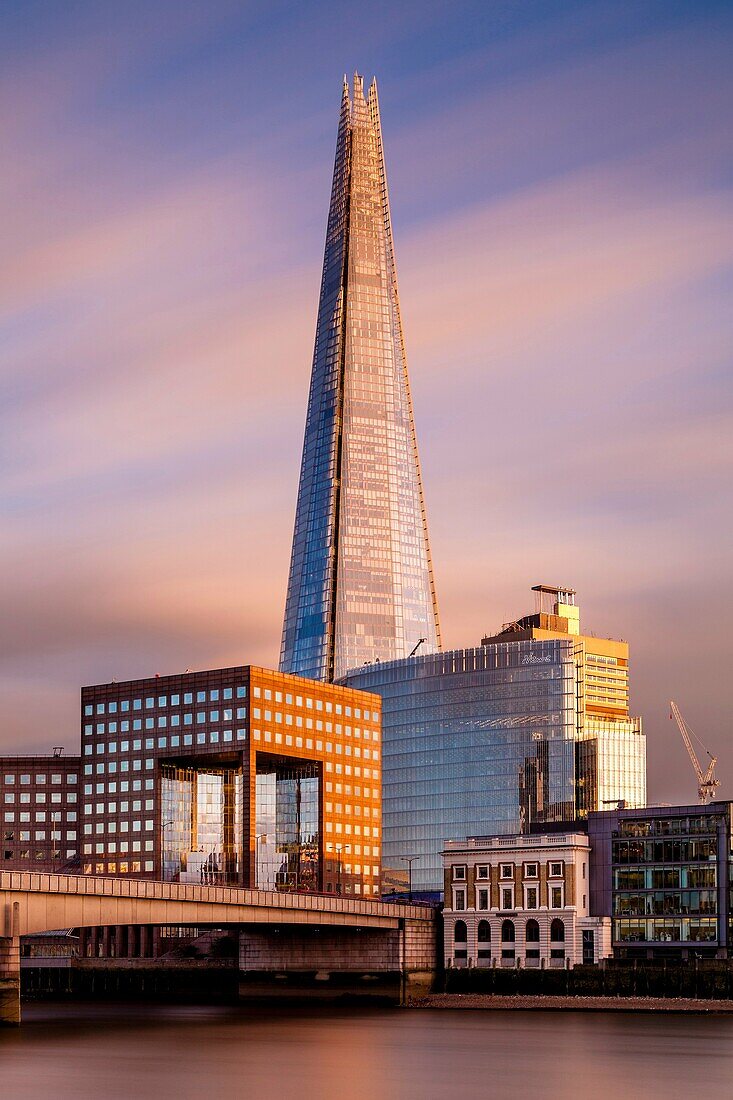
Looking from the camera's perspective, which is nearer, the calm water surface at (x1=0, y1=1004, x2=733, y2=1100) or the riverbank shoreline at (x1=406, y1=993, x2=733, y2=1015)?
the calm water surface at (x1=0, y1=1004, x2=733, y2=1100)

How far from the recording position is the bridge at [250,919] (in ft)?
442

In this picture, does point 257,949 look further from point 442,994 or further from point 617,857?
point 617,857

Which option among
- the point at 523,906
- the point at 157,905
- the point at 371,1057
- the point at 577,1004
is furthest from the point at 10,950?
the point at 523,906

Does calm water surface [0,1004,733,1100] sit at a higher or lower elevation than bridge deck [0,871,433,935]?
lower

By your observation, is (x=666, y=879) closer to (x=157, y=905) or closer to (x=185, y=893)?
(x=185, y=893)

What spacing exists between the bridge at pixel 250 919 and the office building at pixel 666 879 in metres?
21.0

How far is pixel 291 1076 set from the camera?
104688 mm

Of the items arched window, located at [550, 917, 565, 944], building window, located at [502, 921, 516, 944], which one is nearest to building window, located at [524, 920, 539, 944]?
building window, located at [502, 921, 516, 944]

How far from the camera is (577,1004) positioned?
164 metres

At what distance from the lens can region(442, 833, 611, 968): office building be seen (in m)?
178

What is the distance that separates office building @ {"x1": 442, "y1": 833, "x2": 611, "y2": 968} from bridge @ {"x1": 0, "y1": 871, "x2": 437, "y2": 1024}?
14.5ft

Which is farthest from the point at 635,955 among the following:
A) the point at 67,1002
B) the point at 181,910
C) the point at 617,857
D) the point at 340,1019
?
the point at 67,1002

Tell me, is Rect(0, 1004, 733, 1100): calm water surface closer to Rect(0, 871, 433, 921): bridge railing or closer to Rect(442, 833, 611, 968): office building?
Rect(0, 871, 433, 921): bridge railing

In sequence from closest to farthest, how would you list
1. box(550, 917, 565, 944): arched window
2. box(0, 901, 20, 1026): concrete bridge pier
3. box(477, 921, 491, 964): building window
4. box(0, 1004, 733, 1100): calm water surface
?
box(0, 1004, 733, 1100): calm water surface, box(0, 901, 20, 1026): concrete bridge pier, box(550, 917, 565, 944): arched window, box(477, 921, 491, 964): building window
